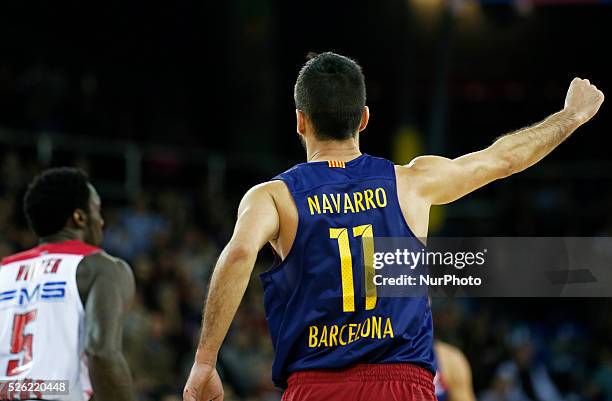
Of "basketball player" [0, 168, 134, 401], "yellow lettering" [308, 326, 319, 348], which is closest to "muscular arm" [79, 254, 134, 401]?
"basketball player" [0, 168, 134, 401]

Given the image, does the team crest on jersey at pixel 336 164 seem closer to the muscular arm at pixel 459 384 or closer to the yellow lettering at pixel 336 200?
the yellow lettering at pixel 336 200

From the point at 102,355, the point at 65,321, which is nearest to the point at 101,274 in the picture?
the point at 65,321

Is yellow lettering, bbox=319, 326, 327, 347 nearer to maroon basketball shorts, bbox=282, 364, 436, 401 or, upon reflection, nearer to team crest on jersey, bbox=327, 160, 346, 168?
maroon basketball shorts, bbox=282, 364, 436, 401

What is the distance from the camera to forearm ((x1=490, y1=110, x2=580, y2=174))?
4.80m

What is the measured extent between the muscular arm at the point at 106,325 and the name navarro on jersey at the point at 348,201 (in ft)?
4.81

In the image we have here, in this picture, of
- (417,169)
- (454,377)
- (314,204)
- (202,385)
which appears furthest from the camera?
(454,377)

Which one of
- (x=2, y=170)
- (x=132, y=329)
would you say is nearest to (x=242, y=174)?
(x=2, y=170)

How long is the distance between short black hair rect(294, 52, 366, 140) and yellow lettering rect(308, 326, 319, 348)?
2.79ft

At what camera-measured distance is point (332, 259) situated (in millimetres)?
4414

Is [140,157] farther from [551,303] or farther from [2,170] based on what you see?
[551,303]

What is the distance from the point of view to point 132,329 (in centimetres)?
1171

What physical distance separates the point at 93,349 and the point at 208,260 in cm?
967

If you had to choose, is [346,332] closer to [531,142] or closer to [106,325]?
[531,142]

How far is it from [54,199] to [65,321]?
746mm
